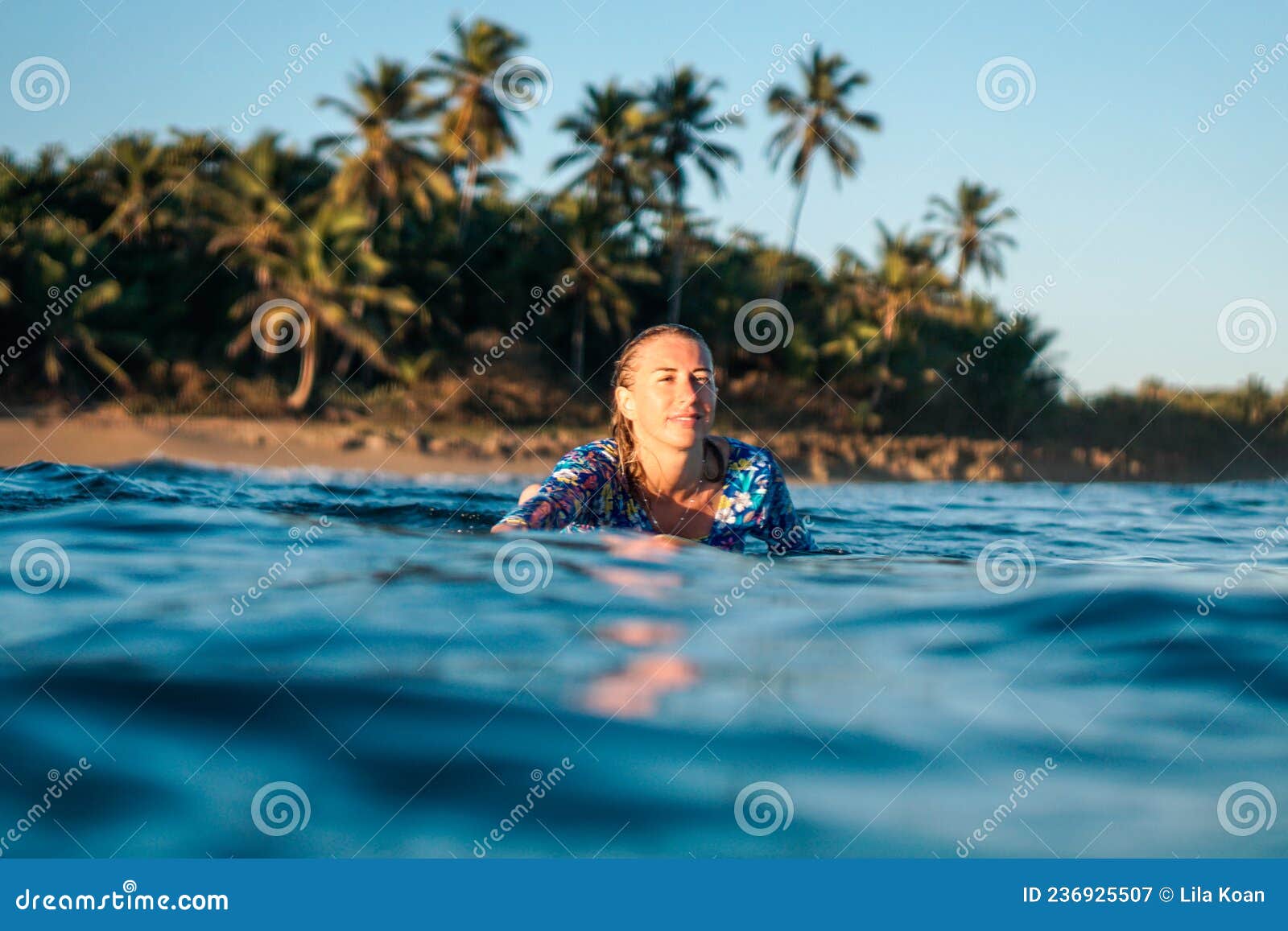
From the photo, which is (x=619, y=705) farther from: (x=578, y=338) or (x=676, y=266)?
(x=676, y=266)

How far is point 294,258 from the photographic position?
108 feet

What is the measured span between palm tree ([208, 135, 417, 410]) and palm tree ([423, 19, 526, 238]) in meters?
6.66

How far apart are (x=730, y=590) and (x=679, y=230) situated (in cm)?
3874

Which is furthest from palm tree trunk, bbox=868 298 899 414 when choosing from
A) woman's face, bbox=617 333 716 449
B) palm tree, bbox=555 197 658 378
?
woman's face, bbox=617 333 716 449

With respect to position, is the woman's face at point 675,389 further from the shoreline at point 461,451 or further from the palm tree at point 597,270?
the palm tree at point 597,270

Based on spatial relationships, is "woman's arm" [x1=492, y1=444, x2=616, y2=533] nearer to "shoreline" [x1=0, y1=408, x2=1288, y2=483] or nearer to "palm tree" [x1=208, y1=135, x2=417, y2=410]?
"shoreline" [x1=0, y1=408, x2=1288, y2=483]

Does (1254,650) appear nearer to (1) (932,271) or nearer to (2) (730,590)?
(2) (730,590)

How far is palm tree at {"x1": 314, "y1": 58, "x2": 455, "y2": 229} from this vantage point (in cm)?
3494

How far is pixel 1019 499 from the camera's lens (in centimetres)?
1714

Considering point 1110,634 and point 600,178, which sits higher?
point 600,178

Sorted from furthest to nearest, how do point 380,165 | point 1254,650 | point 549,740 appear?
point 380,165, point 1254,650, point 549,740

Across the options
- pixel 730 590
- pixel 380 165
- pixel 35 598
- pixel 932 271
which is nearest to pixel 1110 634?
pixel 730 590

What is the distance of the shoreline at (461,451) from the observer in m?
24.7

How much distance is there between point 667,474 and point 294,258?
97.8ft
